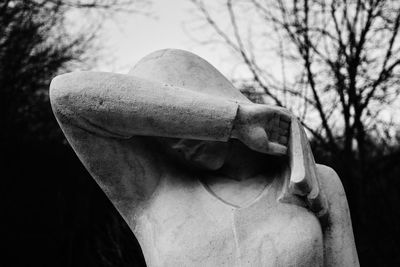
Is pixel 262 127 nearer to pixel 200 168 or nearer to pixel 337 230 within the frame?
pixel 200 168

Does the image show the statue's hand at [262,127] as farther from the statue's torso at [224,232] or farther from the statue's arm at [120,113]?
the statue's torso at [224,232]

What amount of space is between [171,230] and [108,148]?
16.0 inches

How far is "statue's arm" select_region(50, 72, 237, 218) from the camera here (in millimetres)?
2021

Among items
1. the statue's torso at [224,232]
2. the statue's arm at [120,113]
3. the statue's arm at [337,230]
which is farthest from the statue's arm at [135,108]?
the statue's arm at [337,230]

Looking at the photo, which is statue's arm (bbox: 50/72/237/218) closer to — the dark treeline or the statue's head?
the statue's head

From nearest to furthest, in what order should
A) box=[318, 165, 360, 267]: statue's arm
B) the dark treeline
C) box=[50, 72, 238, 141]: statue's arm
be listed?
box=[50, 72, 238, 141]: statue's arm, box=[318, 165, 360, 267]: statue's arm, the dark treeline

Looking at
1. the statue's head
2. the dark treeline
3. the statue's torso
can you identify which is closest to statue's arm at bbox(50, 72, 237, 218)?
the statue's head

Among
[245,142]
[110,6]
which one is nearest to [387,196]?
[110,6]

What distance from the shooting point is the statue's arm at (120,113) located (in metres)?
2.02

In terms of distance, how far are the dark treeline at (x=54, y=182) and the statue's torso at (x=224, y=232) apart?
5.35m

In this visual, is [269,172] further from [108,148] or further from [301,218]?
[108,148]

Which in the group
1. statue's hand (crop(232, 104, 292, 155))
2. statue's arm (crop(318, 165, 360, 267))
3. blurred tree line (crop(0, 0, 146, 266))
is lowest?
blurred tree line (crop(0, 0, 146, 266))

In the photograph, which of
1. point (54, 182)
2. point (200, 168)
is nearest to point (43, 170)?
point (54, 182)

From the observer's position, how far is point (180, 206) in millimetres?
2166
